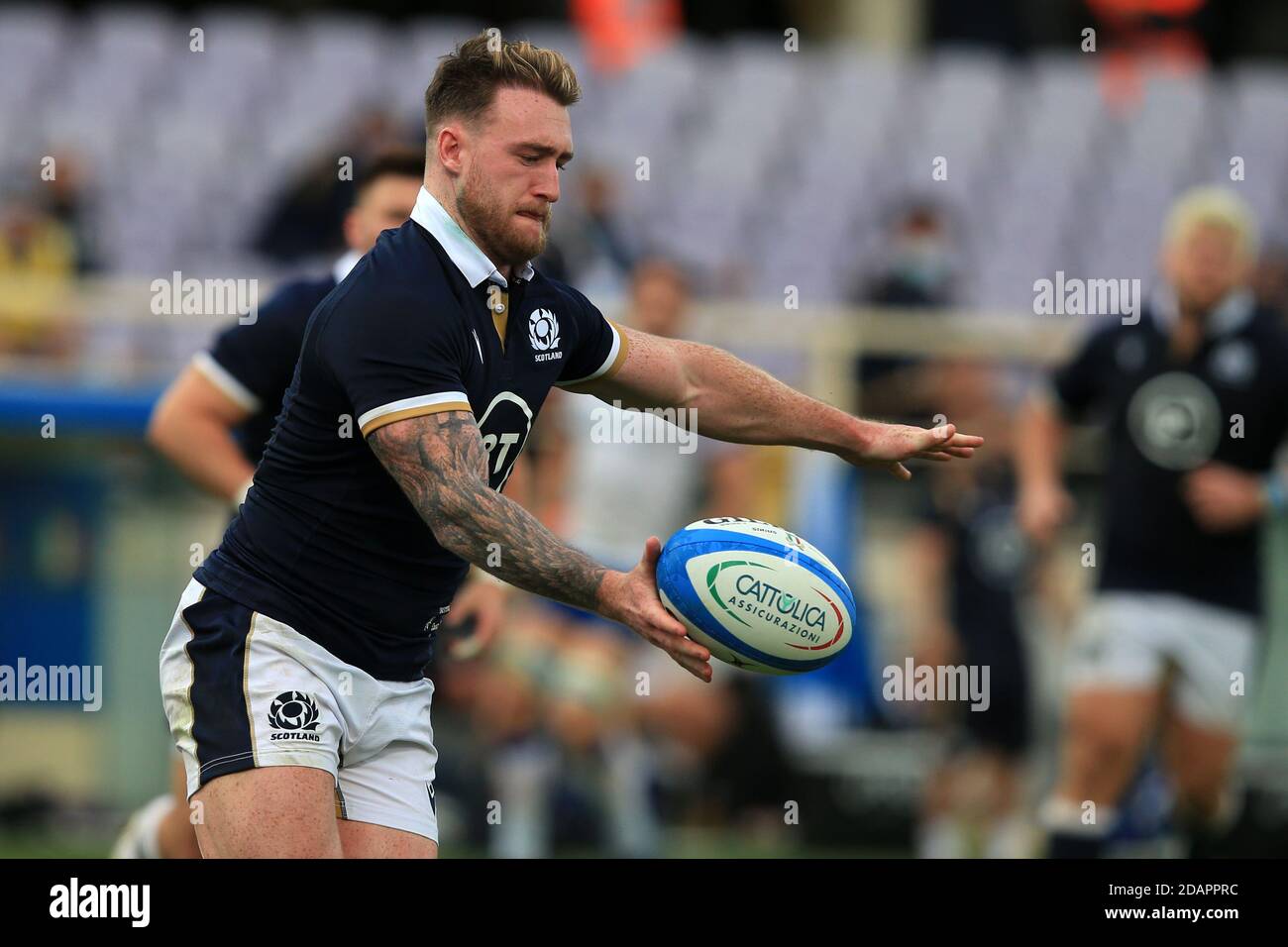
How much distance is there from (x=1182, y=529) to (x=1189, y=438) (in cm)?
43

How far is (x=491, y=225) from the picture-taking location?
14.4ft

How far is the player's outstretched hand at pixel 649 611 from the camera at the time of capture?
3.98 meters

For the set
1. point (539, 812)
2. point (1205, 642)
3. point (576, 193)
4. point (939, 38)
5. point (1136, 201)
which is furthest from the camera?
point (939, 38)

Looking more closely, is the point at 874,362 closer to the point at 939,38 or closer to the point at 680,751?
the point at 680,751

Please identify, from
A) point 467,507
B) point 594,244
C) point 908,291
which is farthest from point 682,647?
point 908,291

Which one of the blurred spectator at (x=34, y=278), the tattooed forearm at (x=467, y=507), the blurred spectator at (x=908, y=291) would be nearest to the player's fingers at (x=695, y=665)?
the tattooed forearm at (x=467, y=507)

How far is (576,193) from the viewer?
39.7ft

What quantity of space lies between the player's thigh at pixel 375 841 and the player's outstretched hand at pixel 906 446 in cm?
153

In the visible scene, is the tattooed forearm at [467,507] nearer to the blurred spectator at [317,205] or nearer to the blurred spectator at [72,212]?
the blurred spectator at [317,205]

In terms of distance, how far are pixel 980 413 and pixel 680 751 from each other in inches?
108

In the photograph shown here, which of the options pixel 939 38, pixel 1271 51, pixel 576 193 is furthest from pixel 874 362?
pixel 1271 51

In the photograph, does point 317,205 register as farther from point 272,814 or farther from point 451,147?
point 272,814

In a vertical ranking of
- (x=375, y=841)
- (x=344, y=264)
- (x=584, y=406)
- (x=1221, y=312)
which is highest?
(x=584, y=406)

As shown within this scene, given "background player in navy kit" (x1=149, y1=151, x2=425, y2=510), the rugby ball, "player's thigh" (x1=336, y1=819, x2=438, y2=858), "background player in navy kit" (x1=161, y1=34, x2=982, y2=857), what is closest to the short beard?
"background player in navy kit" (x1=161, y1=34, x2=982, y2=857)
